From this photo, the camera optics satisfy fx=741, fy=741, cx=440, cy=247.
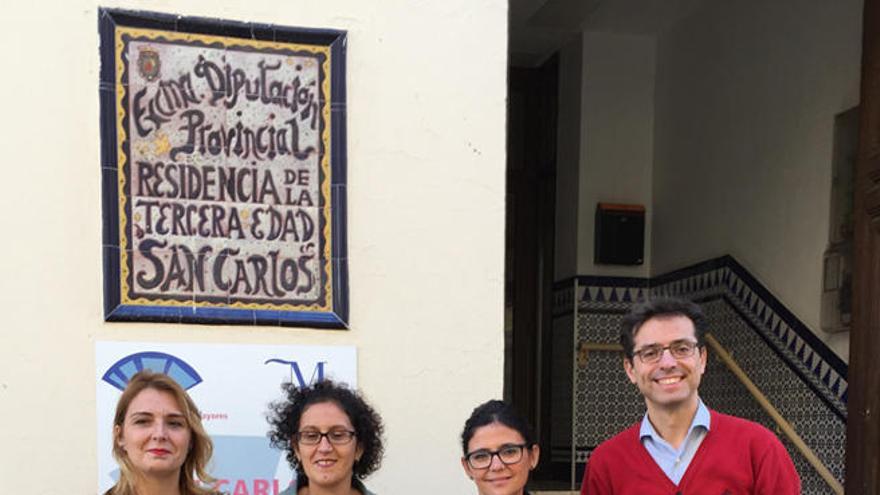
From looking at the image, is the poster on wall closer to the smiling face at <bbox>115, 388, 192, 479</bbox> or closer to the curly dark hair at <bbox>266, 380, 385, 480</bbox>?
the curly dark hair at <bbox>266, 380, 385, 480</bbox>

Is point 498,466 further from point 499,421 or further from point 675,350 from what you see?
point 675,350

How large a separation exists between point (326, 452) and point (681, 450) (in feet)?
3.31

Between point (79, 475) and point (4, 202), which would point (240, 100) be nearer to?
point (4, 202)

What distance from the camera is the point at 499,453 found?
6.87 ft

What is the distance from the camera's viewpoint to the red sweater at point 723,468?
6.36ft

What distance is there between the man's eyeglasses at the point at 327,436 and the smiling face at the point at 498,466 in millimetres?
370

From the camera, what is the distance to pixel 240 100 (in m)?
2.68

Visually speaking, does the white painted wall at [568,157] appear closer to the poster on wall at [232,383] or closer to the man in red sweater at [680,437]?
the poster on wall at [232,383]

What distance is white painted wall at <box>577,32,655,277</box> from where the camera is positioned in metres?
5.42

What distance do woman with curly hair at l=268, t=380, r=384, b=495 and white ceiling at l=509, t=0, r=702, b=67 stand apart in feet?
11.4

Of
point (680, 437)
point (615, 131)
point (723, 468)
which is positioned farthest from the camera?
point (615, 131)

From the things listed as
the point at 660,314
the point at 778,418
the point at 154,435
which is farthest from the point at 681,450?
the point at 778,418

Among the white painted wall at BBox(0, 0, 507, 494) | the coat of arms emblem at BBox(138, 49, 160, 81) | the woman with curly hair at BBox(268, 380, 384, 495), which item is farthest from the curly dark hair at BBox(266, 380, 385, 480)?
the coat of arms emblem at BBox(138, 49, 160, 81)

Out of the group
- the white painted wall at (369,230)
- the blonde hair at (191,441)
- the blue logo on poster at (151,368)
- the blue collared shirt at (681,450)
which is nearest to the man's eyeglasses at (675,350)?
the blue collared shirt at (681,450)
